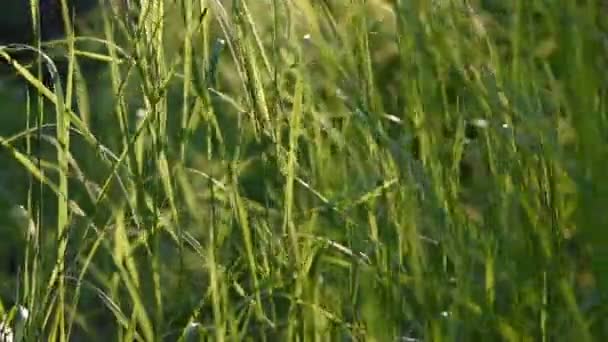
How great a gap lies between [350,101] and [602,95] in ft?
1.07

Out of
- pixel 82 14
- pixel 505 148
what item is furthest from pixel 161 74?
pixel 82 14

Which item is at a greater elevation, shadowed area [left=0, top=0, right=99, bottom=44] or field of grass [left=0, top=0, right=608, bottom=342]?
shadowed area [left=0, top=0, right=99, bottom=44]

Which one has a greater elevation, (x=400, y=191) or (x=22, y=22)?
(x=22, y=22)

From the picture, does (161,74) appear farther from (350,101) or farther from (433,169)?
(433,169)

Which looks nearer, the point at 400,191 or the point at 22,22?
the point at 400,191

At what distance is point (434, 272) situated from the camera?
1021 mm

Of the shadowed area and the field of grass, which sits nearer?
the field of grass

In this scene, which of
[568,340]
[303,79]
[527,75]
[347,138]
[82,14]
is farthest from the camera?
[82,14]

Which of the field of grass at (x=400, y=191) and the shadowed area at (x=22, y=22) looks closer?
the field of grass at (x=400, y=191)

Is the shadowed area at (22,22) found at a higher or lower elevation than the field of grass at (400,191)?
higher

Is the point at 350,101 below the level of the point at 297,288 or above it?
above

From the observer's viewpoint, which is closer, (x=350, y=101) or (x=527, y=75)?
(x=527, y=75)

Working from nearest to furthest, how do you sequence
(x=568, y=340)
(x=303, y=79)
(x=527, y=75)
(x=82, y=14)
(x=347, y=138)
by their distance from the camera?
(x=568, y=340) < (x=527, y=75) < (x=303, y=79) < (x=347, y=138) < (x=82, y=14)

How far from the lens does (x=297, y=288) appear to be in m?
1.01
